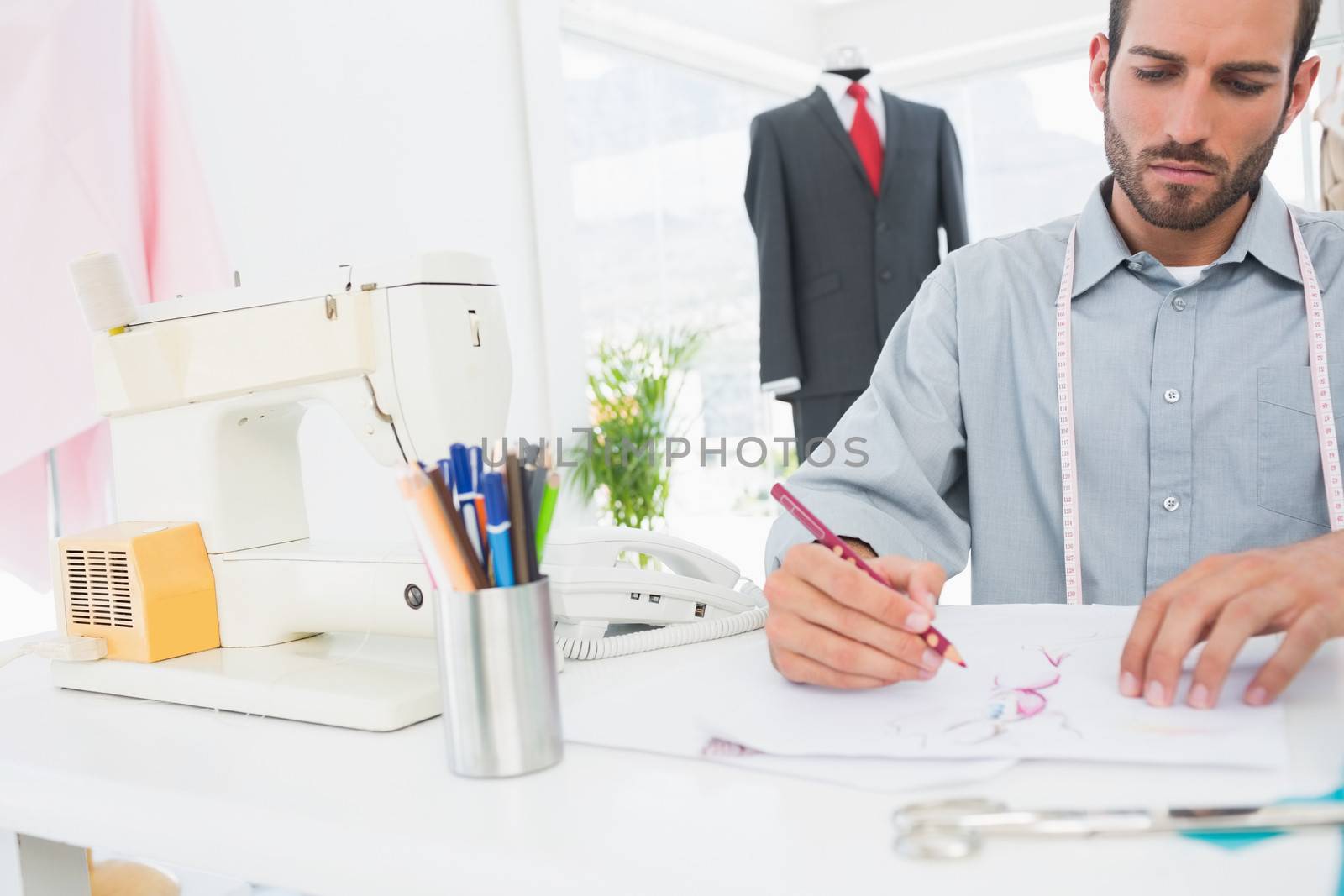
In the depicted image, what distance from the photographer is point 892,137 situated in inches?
132

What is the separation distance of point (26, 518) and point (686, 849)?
5.60 ft

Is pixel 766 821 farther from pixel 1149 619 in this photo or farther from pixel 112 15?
pixel 112 15

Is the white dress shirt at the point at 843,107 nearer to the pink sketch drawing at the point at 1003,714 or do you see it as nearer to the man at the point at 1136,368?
the man at the point at 1136,368

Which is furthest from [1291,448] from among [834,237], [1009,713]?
[834,237]

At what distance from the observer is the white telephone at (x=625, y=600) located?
106 centimetres

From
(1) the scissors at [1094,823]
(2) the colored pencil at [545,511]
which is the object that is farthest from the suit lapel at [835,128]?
(1) the scissors at [1094,823]

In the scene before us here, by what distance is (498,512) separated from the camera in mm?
697

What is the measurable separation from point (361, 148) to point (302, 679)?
9.01 ft

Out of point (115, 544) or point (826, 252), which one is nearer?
point (115, 544)

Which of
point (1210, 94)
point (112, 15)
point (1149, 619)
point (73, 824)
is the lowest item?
point (73, 824)

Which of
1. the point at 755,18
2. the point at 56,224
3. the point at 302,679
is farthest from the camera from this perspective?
the point at 755,18

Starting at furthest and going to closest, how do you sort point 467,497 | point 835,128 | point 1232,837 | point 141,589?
point 835,128, point 141,589, point 467,497, point 1232,837

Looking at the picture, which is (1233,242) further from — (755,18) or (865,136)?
(755,18)

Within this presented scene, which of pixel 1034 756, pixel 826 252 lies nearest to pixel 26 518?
pixel 1034 756
